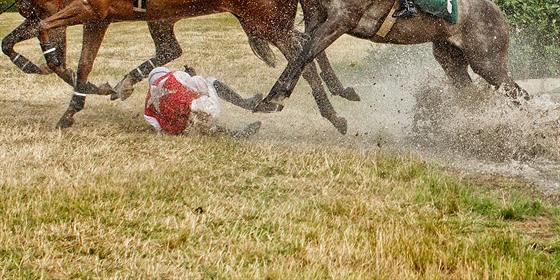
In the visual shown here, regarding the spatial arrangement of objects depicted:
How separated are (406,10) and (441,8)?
0.42 m

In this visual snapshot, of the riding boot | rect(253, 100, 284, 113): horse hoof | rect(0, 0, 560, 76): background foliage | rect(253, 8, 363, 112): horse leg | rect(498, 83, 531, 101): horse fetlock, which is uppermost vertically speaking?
the riding boot

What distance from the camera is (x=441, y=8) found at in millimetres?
7051

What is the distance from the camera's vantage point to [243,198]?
469 cm

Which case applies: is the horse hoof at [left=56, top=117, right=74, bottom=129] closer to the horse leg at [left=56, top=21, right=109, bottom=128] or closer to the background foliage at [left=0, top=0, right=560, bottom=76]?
the horse leg at [left=56, top=21, right=109, bottom=128]

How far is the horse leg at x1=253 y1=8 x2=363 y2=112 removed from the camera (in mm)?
6734

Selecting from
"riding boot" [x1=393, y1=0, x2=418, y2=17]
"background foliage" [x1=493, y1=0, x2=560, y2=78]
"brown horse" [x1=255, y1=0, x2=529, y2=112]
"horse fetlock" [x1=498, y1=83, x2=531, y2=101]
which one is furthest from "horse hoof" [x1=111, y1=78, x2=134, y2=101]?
"background foliage" [x1=493, y1=0, x2=560, y2=78]

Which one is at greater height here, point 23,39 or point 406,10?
point 406,10

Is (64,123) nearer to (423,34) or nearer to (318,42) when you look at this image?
(318,42)

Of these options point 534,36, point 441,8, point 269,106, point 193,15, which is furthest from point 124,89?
point 534,36

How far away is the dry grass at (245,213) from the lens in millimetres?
3289

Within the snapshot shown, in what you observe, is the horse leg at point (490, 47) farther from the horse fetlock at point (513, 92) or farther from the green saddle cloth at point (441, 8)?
the green saddle cloth at point (441, 8)

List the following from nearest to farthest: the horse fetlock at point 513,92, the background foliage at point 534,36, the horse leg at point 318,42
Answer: the horse leg at point 318,42, the horse fetlock at point 513,92, the background foliage at point 534,36

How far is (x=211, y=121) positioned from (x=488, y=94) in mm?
3096

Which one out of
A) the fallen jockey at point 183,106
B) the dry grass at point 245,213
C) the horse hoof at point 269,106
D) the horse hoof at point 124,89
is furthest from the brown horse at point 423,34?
the horse hoof at point 124,89
